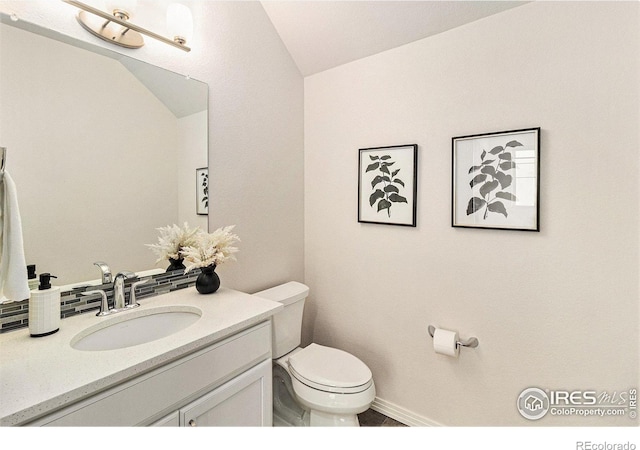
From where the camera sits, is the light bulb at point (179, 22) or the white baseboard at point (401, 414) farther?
the white baseboard at point (401, 414)

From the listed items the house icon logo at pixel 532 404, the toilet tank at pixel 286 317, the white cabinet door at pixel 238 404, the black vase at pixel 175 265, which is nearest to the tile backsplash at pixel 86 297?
the black vase at pixel 175 265

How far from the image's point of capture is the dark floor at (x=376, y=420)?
178 centimetres

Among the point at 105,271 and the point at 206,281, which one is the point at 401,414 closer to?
the point at 206,281

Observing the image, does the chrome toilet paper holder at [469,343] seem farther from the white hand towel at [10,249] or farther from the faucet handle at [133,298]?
the white hand towel at [10,249]

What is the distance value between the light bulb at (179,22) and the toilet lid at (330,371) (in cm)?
164

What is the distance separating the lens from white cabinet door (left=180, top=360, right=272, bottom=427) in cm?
104

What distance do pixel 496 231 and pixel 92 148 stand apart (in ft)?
5.85

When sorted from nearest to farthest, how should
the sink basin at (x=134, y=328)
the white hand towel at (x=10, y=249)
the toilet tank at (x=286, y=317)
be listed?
the white hand towel at (x=10, y=249)
the sink basin at (x=134, y=328)
the toilet tank at (x=286, y=317)

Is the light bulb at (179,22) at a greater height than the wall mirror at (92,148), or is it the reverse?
the light bulb at (179,22)

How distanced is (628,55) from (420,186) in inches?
36.3

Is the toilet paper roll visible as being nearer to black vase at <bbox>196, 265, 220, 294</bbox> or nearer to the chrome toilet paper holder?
the chrome toilet paper holder

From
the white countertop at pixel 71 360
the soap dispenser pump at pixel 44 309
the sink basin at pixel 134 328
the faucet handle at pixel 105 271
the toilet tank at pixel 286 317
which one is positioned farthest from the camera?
the toilet tank at pixel 286 317

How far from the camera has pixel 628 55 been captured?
119 cm

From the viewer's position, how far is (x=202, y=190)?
1.55 m
